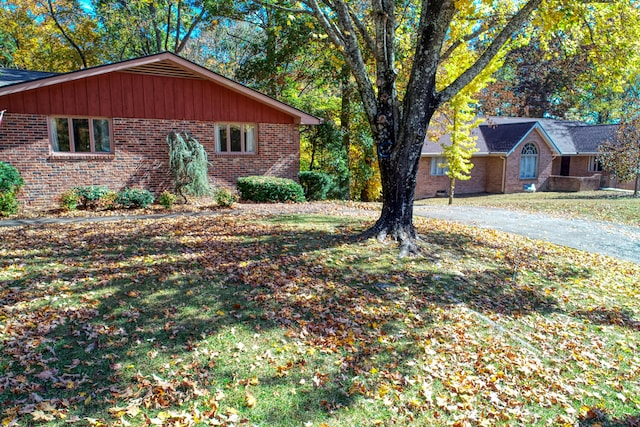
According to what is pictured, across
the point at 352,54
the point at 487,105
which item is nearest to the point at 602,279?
the point at 352,54

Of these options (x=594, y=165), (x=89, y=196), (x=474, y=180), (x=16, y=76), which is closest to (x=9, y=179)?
(x=89, y=196)

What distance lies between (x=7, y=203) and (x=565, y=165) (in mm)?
33557

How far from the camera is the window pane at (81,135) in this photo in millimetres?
12594

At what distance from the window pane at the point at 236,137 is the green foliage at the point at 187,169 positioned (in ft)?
6.56

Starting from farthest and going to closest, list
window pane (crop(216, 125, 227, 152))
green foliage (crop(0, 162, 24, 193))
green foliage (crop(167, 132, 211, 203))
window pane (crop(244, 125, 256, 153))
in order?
window pane (crop(244, 125, 256, 153))
window pane (crop(216, 125, 227, 152))
green foliage (crop(167, 132, 211, 203))
green foliage (crop(0, 162, 24, 193))

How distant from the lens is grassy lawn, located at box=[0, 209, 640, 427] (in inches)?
143

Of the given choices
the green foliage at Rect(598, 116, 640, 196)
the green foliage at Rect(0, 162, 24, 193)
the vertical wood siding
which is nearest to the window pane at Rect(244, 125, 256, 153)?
the vertical wood siding

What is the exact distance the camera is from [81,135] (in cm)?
1269

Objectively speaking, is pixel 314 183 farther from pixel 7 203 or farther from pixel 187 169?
pixel 7 203

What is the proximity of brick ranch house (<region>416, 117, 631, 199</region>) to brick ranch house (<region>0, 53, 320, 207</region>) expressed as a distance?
13.7m

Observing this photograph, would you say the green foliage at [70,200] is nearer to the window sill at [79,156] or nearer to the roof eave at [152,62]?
the window sill at [79,156]

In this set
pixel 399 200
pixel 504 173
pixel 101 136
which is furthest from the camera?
pixel 504 173

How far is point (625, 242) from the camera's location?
11273 mm

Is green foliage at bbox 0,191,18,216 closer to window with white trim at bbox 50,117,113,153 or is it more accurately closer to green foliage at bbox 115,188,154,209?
window with white trim at bbox 50,117,113,153
